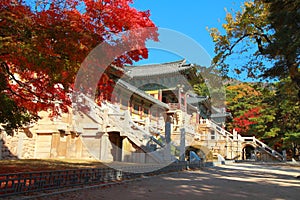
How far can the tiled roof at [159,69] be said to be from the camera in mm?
33906

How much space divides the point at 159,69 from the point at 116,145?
22.9 m

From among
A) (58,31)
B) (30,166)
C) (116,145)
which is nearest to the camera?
(58,31)

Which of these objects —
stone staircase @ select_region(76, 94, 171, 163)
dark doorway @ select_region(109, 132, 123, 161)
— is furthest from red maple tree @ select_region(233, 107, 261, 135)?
dark doorway @ select_region(109, 132, 123, 161)

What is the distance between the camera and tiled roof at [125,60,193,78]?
3391 cm

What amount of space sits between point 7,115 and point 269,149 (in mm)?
30855

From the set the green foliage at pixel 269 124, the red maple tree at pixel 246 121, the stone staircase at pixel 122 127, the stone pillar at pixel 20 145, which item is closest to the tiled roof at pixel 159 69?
the green foliage at pixel 269 124

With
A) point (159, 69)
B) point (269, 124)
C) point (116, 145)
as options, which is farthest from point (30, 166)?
point (269, 124)

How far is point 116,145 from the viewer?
1636cm

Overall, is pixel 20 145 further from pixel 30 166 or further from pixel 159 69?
pixel 159 69

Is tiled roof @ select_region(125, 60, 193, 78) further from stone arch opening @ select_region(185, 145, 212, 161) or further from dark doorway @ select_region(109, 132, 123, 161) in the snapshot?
dark doorway @ select_region(109, 132, 123, 161)

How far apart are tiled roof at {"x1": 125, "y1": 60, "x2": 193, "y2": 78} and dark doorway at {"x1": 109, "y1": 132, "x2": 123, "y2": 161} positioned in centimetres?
1700

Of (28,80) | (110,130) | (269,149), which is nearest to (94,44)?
(28,80)

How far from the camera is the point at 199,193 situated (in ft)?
25.6

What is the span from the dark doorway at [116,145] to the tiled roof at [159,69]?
55.8ft
